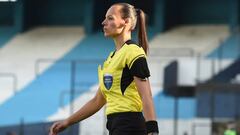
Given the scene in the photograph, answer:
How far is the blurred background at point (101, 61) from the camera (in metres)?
17.1

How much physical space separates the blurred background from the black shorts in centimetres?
874

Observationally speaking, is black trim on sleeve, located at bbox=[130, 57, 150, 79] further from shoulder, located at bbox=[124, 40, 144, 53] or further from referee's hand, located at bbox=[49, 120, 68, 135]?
referee's hand, located at bbox=[49, 120, 68, 135]

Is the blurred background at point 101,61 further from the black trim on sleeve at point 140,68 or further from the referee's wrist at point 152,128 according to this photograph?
the referee's wrist at point 152,128

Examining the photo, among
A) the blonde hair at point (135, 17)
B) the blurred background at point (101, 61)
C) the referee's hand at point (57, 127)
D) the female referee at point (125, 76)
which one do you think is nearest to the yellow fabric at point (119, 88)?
the female referee at point (125, 76)

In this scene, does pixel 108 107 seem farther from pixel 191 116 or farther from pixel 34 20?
pixel 34 20

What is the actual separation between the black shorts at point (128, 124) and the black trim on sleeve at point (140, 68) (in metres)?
0.24

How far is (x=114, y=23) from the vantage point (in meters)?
4.23

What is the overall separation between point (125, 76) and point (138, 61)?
0.14 m

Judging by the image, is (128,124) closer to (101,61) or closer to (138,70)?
(138,70)

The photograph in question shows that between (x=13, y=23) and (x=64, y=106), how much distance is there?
17.9 feet

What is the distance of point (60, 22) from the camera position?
23.5 meters

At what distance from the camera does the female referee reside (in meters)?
4.12

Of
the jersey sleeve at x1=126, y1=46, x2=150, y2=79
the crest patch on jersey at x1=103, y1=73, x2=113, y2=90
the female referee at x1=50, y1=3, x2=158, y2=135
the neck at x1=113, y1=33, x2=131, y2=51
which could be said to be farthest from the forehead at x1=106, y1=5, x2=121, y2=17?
the crest patch on jersey at x1=103, y1=73, x2=113, y2=90

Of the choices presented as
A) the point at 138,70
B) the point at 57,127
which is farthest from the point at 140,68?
the point at 57,127
